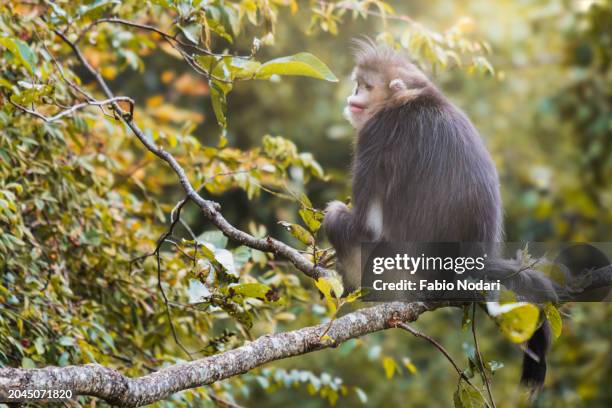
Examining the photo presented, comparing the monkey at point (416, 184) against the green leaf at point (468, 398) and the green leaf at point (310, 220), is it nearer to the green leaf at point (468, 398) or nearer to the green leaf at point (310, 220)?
the green leaf at point (310, 220)

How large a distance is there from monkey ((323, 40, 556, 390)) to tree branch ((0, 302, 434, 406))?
55 centimetres

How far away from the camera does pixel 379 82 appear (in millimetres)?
3887

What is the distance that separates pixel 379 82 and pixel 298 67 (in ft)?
5.23

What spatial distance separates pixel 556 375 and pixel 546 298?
5.18 meters

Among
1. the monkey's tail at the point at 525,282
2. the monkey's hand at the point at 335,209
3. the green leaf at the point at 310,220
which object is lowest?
the monkey's tail at the point at 525,282

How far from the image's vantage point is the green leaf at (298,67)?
2337 mm

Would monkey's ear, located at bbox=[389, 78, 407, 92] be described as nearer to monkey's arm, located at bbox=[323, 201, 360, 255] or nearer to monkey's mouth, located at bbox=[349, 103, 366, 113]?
monkey's mouth, located at bbox=[349, 103, 366, 113]

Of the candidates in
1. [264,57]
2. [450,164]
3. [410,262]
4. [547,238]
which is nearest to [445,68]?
[450,164]

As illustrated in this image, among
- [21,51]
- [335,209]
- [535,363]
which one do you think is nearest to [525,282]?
[535,363]

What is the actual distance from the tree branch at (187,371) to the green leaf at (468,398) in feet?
0.90

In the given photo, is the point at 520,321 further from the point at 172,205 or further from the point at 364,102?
the point at 172,205

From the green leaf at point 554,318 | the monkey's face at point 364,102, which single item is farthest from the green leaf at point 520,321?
the monkey's face at point 364,102

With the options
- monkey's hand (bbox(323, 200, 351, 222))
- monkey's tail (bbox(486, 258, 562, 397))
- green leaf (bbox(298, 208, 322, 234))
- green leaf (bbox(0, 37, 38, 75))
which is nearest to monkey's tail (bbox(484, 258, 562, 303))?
monkey's tail (bbox(486, 258, 562, 397))

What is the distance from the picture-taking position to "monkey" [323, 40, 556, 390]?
319 cm
